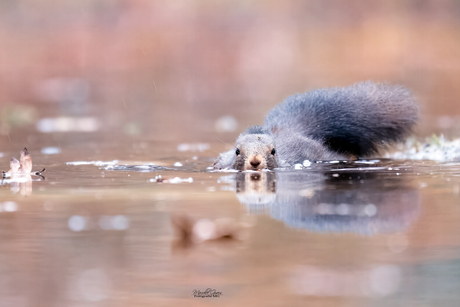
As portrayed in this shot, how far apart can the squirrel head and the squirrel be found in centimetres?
59

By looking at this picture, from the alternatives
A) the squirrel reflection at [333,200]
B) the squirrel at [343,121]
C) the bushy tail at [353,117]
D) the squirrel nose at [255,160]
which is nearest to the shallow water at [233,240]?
the squirrel reflection at [333,200]

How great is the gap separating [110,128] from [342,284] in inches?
363

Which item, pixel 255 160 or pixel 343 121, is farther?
pixel 343 121

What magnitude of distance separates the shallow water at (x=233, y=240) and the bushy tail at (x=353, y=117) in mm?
2080

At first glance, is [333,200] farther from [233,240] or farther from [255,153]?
[255,153]

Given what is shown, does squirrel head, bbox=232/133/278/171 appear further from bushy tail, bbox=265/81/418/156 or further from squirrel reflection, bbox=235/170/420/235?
bushy tail, bbox=265/81/418/156

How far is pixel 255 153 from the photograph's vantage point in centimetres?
701

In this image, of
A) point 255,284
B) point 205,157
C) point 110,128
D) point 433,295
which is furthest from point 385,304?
point 110,128

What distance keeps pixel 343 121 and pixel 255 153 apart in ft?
6.16

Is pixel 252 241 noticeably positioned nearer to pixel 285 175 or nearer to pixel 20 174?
Answer: pixel 285 175

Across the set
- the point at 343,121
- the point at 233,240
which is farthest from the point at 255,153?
the point at 233,240

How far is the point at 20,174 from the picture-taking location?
6609mm

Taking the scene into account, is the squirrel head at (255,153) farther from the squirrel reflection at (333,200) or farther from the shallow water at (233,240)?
the shallow water at (233,240)

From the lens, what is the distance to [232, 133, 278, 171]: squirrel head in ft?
22.9
